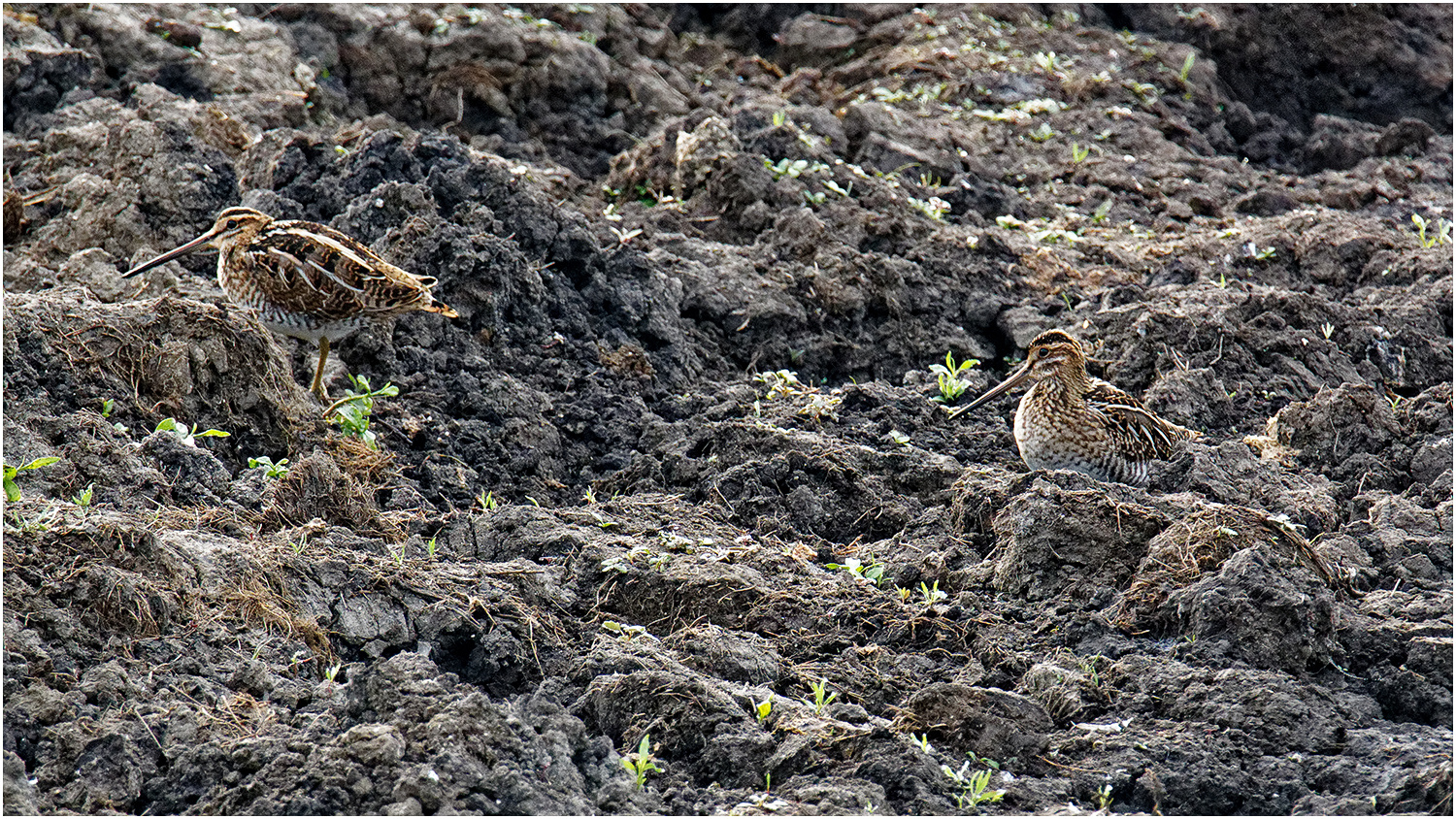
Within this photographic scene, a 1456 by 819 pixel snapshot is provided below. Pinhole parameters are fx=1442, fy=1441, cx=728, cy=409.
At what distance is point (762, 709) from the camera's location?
5.31 meters

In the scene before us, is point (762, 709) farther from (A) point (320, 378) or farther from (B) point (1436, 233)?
(B) point (1436, 233)

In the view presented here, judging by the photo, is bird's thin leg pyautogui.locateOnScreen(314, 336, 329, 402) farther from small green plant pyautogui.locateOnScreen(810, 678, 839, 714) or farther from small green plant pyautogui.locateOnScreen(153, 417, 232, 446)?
small green plant pyautogui.locateOnScreen(810, 678, 839, 714)

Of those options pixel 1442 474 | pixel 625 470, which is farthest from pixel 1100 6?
pixel 625 470

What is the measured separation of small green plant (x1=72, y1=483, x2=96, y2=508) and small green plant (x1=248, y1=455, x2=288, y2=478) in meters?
0.84

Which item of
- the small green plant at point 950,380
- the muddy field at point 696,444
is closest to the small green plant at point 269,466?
the muddy field at point 696,444

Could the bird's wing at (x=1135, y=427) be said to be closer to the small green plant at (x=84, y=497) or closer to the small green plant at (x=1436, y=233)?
the small green plant at (x=1436, y=233)

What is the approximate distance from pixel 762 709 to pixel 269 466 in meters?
2.96

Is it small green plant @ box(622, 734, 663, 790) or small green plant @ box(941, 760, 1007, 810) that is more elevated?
small green plant @ box(941, 760, 1007, 810)

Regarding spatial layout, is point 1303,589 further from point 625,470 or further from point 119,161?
point 119,161

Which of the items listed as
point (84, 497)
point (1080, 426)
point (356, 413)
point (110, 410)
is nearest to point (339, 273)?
point (356, 413)

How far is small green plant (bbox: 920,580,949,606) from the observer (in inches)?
254

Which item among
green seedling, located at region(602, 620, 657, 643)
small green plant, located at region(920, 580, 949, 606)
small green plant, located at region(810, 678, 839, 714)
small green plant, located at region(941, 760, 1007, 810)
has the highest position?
small green plant, located at region(941, 760, 1007, 810)

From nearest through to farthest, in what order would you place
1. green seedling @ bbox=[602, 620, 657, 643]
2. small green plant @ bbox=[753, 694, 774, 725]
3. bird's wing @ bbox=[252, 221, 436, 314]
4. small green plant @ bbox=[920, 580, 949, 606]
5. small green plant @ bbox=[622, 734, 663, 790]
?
small green plant @ bbox=[622, 734, 663, 790]
small green plant @ bbox=[753, 694, 774, 725]
green seedling @ bbox=[602, 620, 657, 643]
small green plant @ bbox=[920, 580, 949, 606]
bird's wing @ bbox=[252, 221, 436, 314]

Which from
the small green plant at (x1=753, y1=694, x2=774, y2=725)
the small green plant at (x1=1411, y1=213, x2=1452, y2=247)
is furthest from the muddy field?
the small green plant at (x1=1411, y1=213, x2=1452, y2=247)
